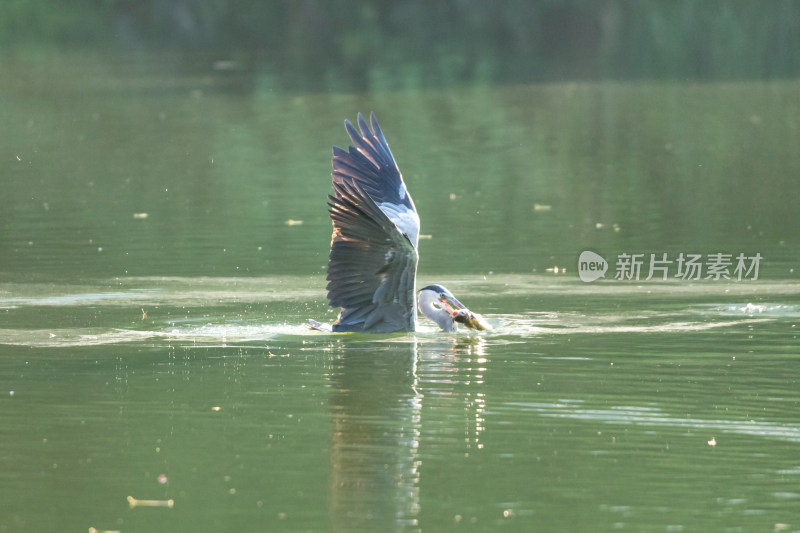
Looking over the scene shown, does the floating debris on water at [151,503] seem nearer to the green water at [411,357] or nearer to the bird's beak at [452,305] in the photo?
the green water at [411,357]

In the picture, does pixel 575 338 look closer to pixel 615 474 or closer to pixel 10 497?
pixel 615 474

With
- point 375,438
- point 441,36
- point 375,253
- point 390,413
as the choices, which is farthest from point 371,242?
point 441,36

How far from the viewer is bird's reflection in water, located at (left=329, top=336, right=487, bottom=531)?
7125 millimetres

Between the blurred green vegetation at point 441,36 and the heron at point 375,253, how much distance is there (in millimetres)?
23584

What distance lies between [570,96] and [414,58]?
11.3 metres

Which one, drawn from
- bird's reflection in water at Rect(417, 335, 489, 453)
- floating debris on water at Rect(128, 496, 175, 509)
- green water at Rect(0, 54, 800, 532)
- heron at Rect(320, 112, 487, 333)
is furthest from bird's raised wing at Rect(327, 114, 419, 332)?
Result: floating debris on water at Rect(128, 496, 175, 509)

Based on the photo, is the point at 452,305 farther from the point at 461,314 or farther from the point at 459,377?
the point at 459,377

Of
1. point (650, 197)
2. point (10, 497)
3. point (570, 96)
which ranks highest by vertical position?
point (570, 96)

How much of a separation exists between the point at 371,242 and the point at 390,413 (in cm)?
204

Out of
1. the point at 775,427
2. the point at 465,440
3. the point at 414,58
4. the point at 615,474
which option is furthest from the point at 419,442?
the point at 414,58

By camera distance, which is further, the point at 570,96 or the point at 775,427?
the point at 570,96

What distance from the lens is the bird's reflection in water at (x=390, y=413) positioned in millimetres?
7125

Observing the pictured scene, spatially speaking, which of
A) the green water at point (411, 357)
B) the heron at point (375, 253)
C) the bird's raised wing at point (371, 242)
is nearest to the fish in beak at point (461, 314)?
the heron at point (375, 253)

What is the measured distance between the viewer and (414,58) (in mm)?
44000
